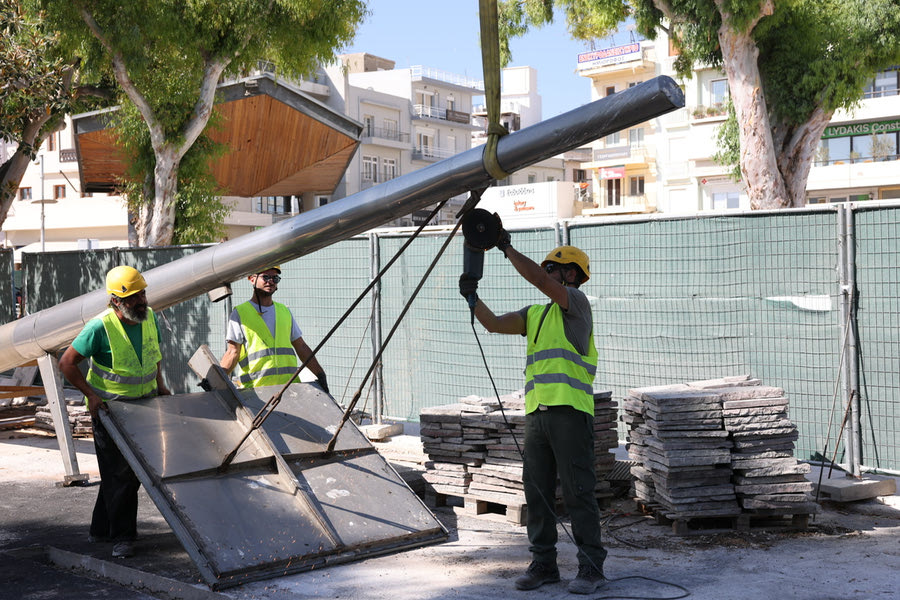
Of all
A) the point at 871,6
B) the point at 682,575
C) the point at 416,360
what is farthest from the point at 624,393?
the point at 871,6

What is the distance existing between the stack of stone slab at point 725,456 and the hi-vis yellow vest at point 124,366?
13.1 ft

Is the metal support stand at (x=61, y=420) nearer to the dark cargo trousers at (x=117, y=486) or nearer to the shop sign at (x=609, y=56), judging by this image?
the dark cargo trousers at (x=117, y=486)

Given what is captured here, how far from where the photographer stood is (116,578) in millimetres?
6633

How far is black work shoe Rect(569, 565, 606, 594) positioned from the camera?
5.90 m

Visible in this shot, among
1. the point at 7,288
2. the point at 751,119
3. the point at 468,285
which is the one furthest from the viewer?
the point at 751,119

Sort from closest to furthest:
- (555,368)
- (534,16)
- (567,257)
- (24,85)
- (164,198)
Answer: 1. (555,368)
2. (567,257)
3. (24,85)
4. (164,198)
5. (534,16)

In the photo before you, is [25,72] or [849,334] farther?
[25,72]

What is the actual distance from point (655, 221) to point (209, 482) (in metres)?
5.13

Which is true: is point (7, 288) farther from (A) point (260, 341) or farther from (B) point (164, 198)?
(A) point (260, 341)

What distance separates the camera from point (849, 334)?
835cm

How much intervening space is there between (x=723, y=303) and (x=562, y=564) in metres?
3.58

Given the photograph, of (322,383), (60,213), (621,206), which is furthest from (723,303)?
(621,206)

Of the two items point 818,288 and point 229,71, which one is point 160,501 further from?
point 229,71

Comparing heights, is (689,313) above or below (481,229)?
below
